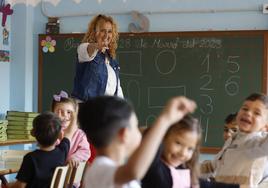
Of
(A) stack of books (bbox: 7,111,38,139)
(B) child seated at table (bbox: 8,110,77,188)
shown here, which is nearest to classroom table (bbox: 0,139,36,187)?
(A) stack of books (bbox: 7,111,38,139)

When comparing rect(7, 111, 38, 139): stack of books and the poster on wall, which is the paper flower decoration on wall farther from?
rect(7, 111, 38, 139): stack of books

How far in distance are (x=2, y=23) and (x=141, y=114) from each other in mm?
1950

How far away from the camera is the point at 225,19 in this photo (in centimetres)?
551

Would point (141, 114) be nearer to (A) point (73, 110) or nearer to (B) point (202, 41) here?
(B) point (202, 41)

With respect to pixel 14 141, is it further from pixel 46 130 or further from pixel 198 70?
pixel 46 130

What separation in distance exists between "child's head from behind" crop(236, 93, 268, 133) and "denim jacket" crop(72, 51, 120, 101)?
1303mm

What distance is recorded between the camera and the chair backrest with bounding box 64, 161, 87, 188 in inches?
119

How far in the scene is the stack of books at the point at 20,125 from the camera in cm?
572

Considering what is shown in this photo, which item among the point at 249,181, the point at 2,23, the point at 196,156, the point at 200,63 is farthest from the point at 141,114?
the point at 196,156

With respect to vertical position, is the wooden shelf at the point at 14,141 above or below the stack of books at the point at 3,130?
below

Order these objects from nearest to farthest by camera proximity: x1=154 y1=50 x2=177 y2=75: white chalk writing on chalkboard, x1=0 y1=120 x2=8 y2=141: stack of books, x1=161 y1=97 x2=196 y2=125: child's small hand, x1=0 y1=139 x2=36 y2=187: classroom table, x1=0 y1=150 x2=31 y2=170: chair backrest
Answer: x1=161 y1=97 x2=196 y2=125: child's small hand
x1=0 y1=139 x2=36 y2=187: classroom table
x1=0 y1=150 x2=31 y2=170: chair backrest
x1=0 y1=120 x2=8 y2=141: stack of books
x1=154 y1=50 x2=177 y2=75: white chalk writing on chalkboard

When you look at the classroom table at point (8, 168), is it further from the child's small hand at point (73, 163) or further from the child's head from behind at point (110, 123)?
the child's head from behind at point (110, 123)

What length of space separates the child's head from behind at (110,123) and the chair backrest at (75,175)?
1600 mm

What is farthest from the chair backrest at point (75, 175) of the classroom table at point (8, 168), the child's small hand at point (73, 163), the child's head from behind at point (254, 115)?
the child's head from behind at point (254, 115)
